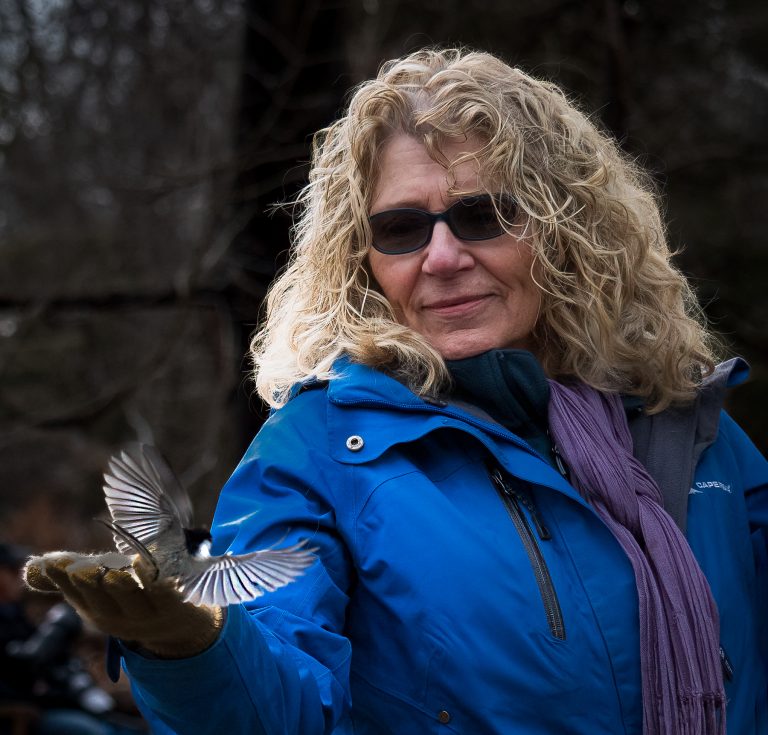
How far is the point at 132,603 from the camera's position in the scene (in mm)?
1154

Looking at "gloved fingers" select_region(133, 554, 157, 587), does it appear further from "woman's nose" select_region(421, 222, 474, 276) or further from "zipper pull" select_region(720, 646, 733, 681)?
"zipper pull" select_region(720, 646, 733, 681)

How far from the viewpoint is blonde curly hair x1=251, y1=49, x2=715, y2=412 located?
5.82 feet

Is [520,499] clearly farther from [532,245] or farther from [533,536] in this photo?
[532,245]

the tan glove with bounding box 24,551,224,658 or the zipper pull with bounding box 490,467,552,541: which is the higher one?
A: the tan glove with bounding box 24,551,224,658

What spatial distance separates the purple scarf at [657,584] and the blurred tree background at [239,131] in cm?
226

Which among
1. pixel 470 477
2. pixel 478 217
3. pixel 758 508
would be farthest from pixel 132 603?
pixel 758 508

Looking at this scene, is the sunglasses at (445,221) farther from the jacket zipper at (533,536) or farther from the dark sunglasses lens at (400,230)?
the jacket zipper at (533,536)

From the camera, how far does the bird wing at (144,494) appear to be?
1.32m

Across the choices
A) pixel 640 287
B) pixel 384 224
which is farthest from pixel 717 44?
pixel 384 224

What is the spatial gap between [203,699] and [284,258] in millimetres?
3517

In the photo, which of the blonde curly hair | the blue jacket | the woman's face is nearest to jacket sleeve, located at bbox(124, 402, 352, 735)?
the blue jacket

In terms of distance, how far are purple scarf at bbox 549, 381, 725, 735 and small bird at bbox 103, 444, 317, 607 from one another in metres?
0.58

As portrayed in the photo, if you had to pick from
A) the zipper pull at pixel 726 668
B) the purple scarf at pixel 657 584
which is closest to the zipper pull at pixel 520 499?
the purple scarf at pixel 657 584

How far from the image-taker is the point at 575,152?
1918mm
